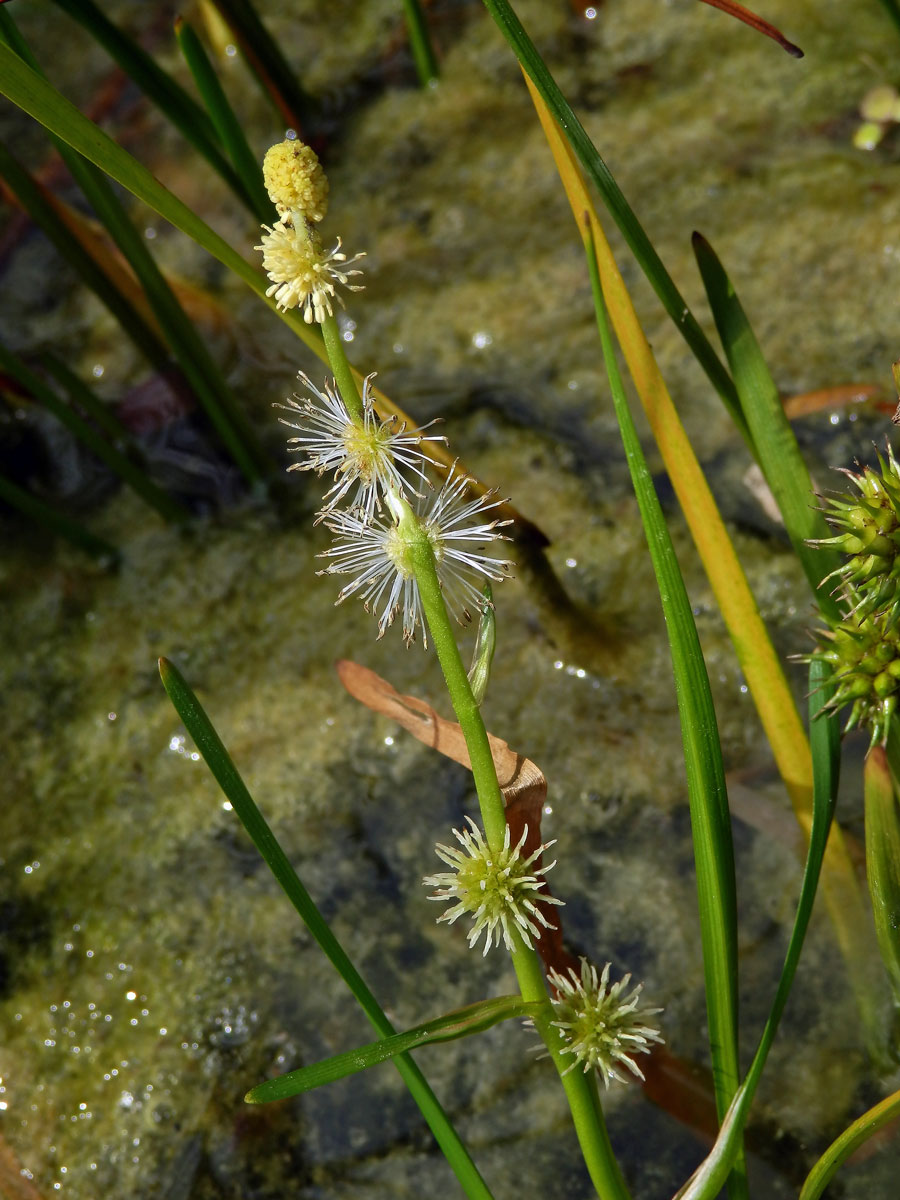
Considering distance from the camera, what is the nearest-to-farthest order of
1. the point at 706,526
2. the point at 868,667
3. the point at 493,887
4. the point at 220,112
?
the point at 493,887 < the point at 868,667 < the point at 706,526 < the point at 220,112

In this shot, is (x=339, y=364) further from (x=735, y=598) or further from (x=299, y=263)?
(x=735, y=598)

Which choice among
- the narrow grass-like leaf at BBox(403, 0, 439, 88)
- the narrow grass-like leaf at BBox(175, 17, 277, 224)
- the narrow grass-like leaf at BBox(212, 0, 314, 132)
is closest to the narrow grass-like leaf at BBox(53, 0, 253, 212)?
the narrow grass-like leaf at BBox(175, 17, 277, 224)

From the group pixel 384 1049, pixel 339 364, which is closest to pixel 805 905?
pixel 384 1049

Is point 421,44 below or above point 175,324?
above

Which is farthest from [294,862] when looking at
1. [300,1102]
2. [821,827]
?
[821,827]

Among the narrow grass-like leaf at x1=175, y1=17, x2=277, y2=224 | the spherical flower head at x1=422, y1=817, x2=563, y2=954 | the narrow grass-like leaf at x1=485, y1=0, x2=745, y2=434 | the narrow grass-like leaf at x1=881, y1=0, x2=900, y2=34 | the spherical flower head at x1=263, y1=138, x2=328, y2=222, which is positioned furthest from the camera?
the narrow grass-like leaf at x1=881, y1=0, x2=900, y2=34

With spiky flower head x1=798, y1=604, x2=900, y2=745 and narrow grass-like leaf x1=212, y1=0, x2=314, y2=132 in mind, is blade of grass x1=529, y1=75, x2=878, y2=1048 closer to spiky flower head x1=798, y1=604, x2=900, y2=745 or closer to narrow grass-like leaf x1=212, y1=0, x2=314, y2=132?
spiky flower head x1=798, y1=604, x2=900, y2=745

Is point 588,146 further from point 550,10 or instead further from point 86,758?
point 550,10
